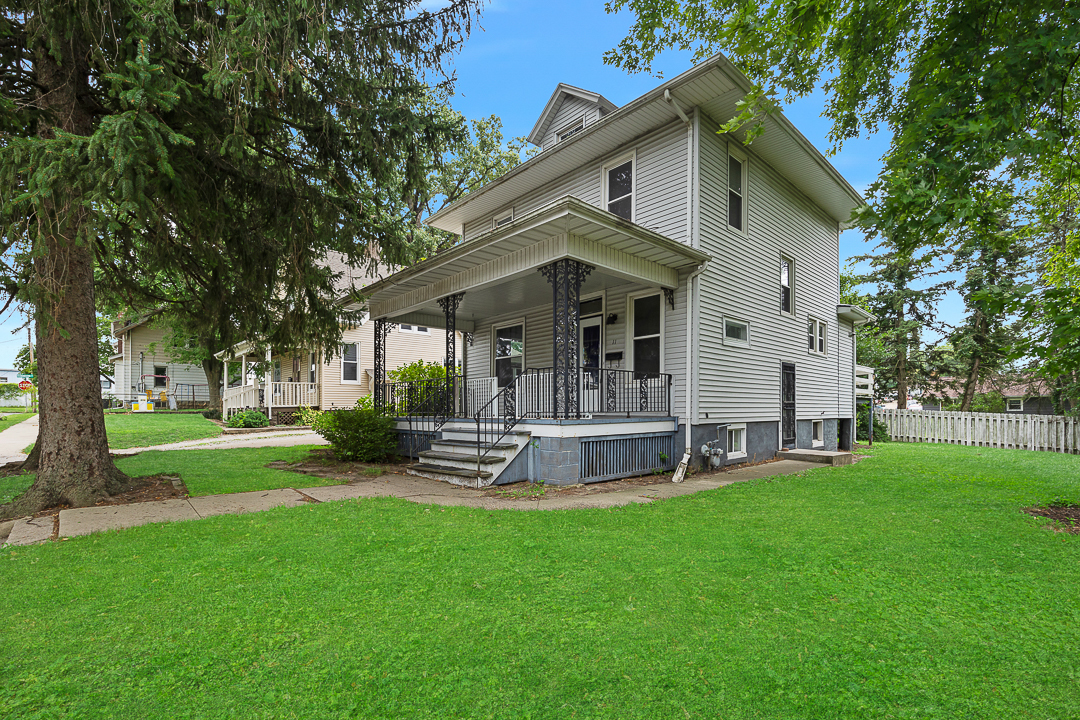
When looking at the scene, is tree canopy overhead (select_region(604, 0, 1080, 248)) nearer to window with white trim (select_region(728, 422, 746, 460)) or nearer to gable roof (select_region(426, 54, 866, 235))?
gable roof (select_region(426, 54, 866, 235))

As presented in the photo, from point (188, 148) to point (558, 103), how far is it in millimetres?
9360

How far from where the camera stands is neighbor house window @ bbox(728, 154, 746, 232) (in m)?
10.7

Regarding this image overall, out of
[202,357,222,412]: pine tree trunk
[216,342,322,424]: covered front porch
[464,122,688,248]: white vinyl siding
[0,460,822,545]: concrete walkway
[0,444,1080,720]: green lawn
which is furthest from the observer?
[202,357,222,412]: pine tree trunk

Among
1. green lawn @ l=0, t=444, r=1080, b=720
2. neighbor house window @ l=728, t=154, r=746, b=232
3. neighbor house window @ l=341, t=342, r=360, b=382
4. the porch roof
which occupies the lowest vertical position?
green lawn @ l=0, t=444, r=1080, b=720

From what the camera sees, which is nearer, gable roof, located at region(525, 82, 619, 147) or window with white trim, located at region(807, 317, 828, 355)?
gable roof, located at region(525, 82, 619, 147)

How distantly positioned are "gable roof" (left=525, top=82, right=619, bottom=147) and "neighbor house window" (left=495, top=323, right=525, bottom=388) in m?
5.37

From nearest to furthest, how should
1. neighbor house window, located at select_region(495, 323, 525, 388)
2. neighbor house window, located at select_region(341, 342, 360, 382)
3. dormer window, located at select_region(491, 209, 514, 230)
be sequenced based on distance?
1. neighbor house window, located at select_region(495, 323, 525, 388)
2. dormer window, located at select_region(491, 209, 514, 230)
3. neighbor house window, located at select_region(341, 342, 360, 382)

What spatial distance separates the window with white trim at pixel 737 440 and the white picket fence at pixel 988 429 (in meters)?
11.2

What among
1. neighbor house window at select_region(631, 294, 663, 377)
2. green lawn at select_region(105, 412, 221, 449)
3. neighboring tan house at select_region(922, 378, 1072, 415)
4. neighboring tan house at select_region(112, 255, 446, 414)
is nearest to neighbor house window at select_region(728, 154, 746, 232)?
neighbor house window at select_region(631, 294, 663, 377)

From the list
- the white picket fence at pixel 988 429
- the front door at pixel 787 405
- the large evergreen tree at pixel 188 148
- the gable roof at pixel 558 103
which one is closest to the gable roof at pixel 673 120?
the gable roof at pixel 558 103

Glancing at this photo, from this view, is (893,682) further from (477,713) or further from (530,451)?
(530,451)

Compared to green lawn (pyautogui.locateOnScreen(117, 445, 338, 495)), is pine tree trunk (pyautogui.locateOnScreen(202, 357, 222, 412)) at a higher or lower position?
higher

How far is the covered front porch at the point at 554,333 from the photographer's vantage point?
7.92 meters

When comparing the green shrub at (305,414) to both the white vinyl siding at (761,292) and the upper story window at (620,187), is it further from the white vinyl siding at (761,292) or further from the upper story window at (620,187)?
the white vinyl siding at (761,292)
